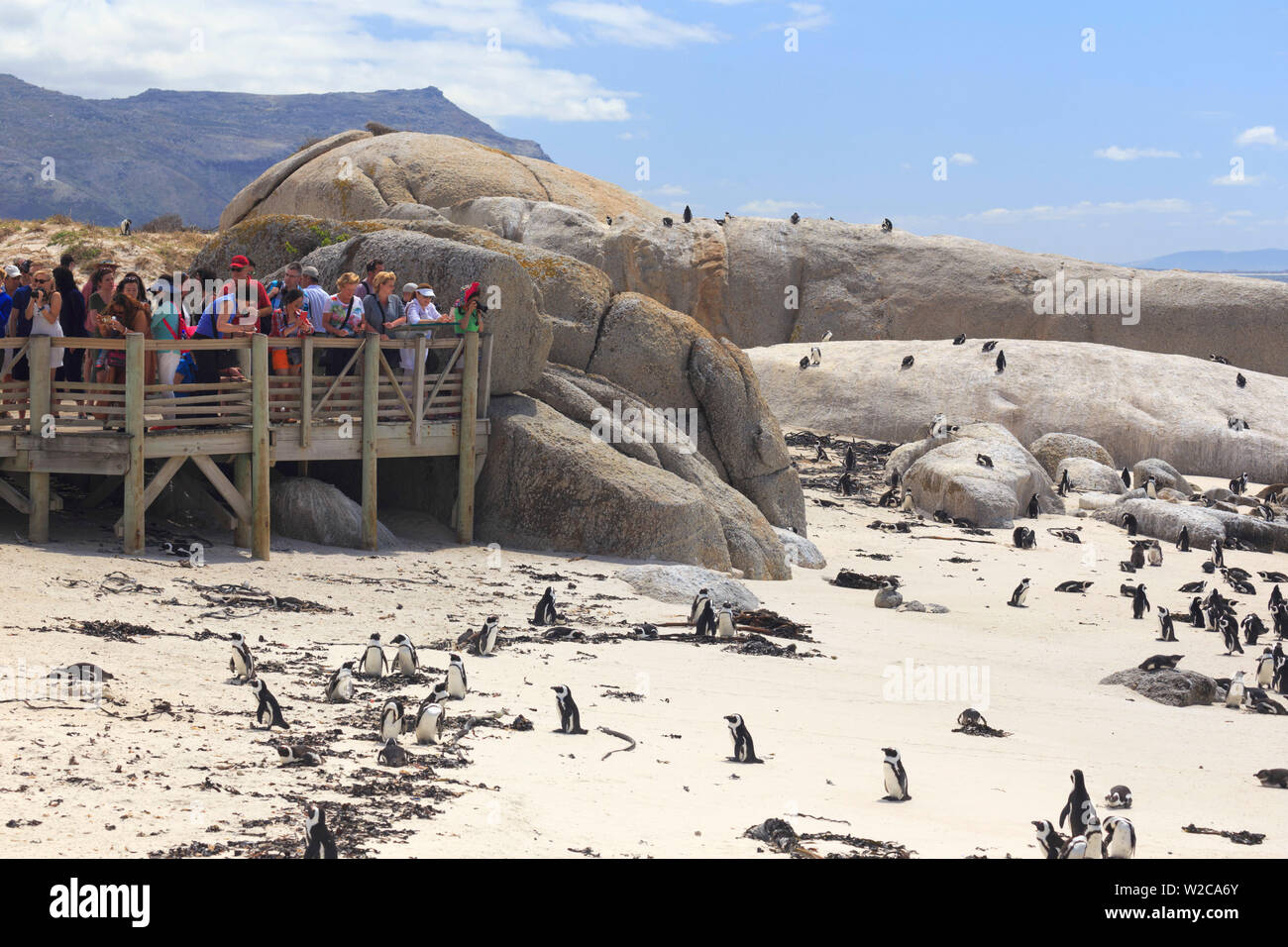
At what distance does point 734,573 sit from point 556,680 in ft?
22.1

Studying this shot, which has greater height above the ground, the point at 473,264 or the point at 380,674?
the point at 473,264

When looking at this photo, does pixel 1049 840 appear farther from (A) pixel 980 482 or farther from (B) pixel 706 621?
(A) pixel 980 482

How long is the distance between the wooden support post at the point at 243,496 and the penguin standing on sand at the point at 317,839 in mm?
8622

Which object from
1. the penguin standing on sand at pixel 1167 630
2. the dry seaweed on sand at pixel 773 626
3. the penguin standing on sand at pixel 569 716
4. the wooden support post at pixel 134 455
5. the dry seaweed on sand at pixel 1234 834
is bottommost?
the penguin standing on sand at pixel 1167 630

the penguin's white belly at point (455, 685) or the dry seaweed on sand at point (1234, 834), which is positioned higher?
the penguin's white belly at point (455, 685)

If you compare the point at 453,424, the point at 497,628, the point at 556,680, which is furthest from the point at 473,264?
the point at 556,680

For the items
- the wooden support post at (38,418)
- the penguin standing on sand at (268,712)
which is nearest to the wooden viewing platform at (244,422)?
the wooden support post at (38,418)

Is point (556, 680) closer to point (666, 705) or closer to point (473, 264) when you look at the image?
point (666, 705)

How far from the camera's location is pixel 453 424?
55.6 feet

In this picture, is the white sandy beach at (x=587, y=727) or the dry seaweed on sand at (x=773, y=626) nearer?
the white sandy beach at (x=587, y=727)

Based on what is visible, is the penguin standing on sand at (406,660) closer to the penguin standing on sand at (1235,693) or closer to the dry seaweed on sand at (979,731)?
the dry seaweed on sand at (979,731)

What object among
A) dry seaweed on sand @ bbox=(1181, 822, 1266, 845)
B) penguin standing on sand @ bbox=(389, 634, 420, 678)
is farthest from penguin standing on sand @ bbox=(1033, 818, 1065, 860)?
penguin standing on sand @ bbox=(389, 634, 420, 678)

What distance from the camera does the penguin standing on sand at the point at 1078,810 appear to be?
7.93 m

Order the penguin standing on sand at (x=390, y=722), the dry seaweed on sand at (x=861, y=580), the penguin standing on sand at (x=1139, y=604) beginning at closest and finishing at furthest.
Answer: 1. the penguin standing on sand at (x=390, y=722)
2. the penguin standing on sand at (x=1139, y=604)
3. the dry seaweed on sand at (x=861, y=580)
